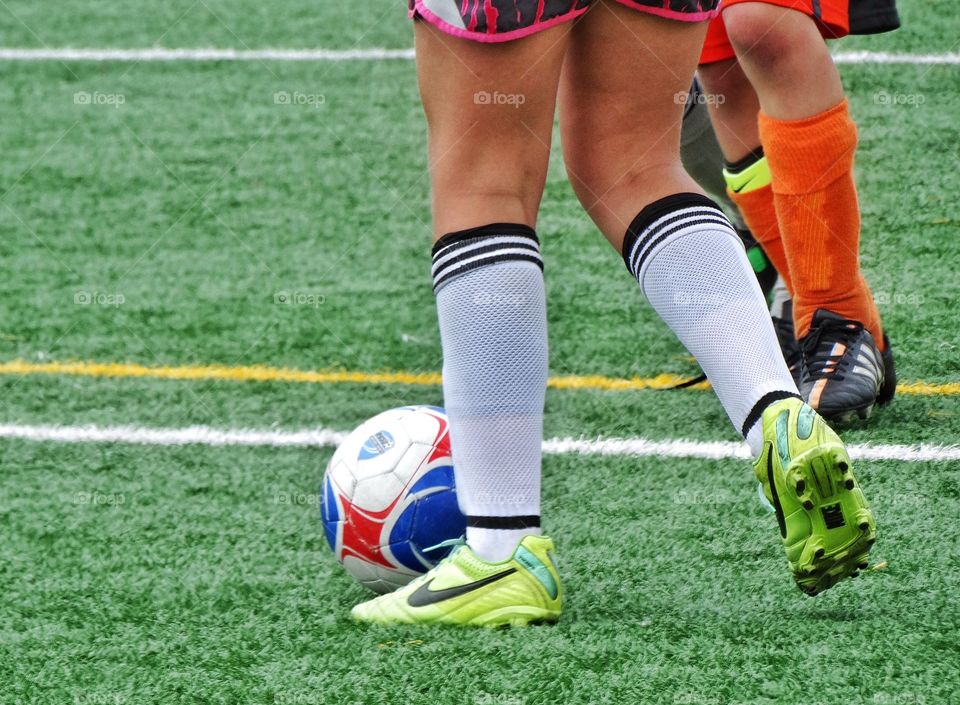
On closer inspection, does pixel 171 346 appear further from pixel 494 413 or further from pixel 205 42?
pixel 205 42

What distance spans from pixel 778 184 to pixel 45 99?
189 inches

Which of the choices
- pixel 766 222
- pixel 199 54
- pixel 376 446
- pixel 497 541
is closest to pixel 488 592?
pixel 497 541

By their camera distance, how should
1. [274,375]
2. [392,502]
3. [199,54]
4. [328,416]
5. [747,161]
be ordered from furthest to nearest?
[199,54] < [274,375] < [328,416] < [747,161] < [392,502]

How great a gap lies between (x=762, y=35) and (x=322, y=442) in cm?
140

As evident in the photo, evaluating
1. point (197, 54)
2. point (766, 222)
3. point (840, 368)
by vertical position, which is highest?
point (766, 222)

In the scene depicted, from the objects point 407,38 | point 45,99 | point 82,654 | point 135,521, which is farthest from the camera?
point 407,38

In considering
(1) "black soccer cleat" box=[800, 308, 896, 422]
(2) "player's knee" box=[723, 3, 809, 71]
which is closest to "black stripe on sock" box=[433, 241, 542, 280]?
(2) "player's knee" box=[723, 3, 809, 71]

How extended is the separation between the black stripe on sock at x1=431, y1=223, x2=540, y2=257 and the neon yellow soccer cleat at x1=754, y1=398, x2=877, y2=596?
1.47 feet

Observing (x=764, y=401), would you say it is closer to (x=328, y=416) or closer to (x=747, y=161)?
(x=747, y=161)

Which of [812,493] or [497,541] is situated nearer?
[812,493]

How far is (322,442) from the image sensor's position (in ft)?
10.8

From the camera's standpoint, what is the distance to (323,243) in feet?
15.9

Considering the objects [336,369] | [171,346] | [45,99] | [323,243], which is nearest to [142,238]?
[323,243]

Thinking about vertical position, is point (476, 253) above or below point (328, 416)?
above
